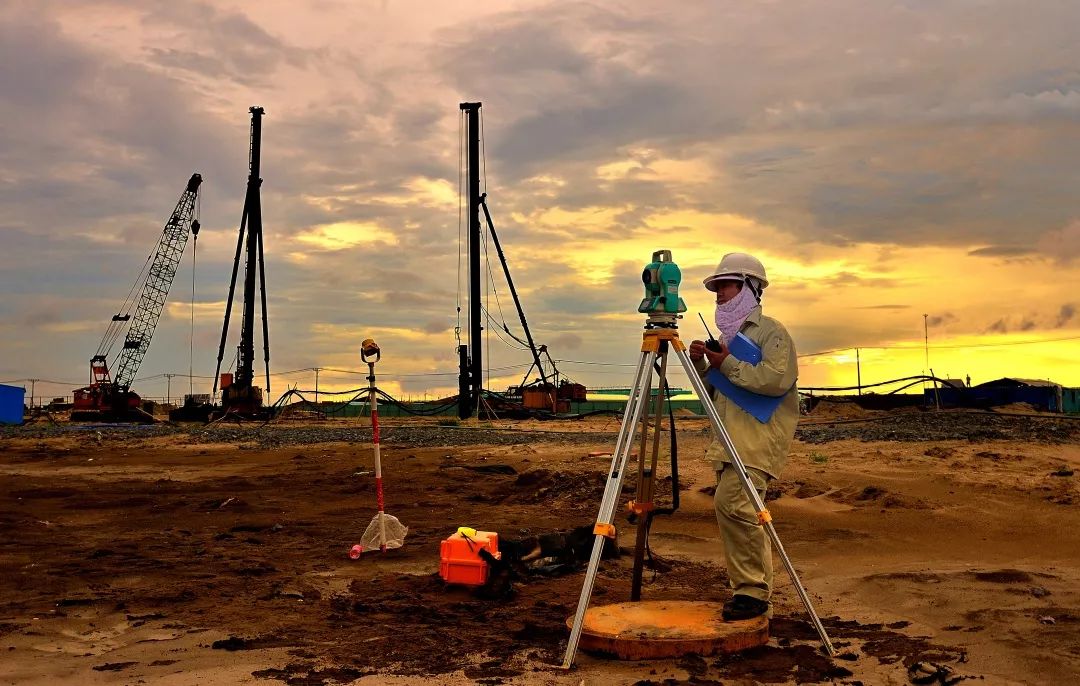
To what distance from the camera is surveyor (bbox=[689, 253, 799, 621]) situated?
6285mm

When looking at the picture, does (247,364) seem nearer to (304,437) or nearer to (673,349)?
(304,437)

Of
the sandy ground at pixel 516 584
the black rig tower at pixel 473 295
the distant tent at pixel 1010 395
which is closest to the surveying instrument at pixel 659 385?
the sandy ground at pixel 516 584

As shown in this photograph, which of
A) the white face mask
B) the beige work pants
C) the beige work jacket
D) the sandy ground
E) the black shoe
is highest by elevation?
the white face mask

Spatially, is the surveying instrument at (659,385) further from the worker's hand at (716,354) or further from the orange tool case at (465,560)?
the orange tool case at (465,560)

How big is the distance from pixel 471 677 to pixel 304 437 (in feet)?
86.0

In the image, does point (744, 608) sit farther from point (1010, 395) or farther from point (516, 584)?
point (1010, 395)

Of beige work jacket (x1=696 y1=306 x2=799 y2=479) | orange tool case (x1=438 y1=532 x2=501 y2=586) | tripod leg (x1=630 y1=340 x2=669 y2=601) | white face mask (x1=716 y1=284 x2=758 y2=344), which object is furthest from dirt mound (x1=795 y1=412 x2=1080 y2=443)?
white face mask (x1=716 y1=284 x2=758 y2=344)

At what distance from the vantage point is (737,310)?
6590 millimetres

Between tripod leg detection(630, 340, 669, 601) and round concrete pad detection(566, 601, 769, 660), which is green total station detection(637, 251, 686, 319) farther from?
round concrete pad detection(566, 601, 769, 660)

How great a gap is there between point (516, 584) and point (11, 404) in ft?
163

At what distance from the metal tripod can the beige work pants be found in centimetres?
9

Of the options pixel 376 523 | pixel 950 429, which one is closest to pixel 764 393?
pixel 376 523

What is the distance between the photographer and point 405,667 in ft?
19.4

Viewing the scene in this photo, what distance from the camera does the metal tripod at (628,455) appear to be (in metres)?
5.97
